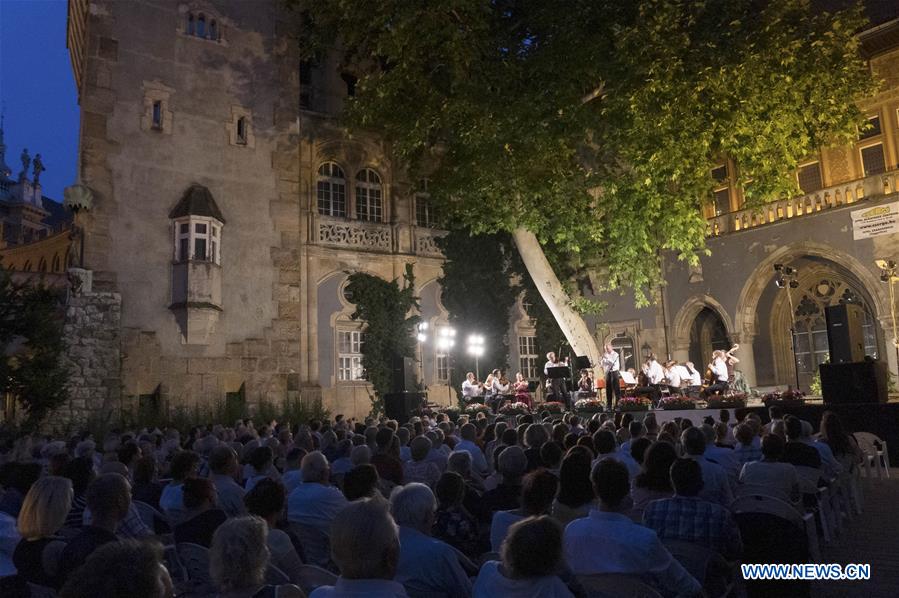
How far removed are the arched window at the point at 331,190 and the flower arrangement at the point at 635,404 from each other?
451 inches

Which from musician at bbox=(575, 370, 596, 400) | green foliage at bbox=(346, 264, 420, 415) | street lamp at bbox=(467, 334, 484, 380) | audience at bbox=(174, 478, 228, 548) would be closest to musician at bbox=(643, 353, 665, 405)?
musician at bbox=(575, 370, 596, 400)

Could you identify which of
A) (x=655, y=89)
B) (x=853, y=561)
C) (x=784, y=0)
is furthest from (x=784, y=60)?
(x=853, y=561)

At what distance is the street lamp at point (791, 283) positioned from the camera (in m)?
19.4

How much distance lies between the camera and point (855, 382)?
1362cm

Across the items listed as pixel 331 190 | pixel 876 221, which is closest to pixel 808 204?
pixel 876 221

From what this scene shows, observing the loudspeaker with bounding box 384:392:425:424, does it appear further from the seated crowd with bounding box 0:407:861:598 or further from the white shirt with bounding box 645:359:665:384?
the seated crowd with bounding box 0:407:861:598

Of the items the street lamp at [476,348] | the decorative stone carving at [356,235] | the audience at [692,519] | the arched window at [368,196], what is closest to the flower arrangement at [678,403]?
the street lamp at [476,348]

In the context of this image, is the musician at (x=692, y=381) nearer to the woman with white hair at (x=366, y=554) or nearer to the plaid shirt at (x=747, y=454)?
the plaid shirt at (x=747, y=454)

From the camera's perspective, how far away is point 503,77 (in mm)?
18109

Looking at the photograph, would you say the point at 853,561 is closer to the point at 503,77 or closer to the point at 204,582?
the point at 204,582

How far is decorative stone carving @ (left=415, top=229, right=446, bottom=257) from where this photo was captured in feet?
79.6

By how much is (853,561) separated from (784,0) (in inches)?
537

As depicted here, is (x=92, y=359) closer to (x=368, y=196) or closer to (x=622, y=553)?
(x=368, y=196)

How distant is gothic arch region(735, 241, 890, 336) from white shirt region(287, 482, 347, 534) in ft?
58.6
